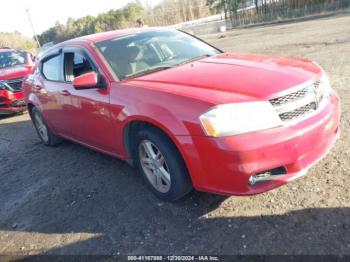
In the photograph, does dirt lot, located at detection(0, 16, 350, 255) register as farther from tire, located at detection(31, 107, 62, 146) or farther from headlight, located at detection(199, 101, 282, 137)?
tire, located at detection(31, 107, 62, 146)

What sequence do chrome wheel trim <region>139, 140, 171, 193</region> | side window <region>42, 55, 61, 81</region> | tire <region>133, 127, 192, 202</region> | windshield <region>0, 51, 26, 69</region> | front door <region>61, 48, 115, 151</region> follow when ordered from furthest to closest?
windshield <region>0, 51, 26, 69</region> < side window <region>42, 55, 61, 81</region> < front door <region>61, 48, 115, 151</region> < chrome wheel trim <region>139, 140, 171, 193</region> < tire <region>133, 127, 192, 202</region>

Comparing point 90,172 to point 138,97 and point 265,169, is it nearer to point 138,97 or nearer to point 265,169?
point 138,97

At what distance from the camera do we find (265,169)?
9.02ft

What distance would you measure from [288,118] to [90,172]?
2.80 meters

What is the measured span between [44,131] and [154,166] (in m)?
3.25

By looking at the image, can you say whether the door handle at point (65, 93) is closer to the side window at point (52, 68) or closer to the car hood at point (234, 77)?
the side window at point (52, 68)

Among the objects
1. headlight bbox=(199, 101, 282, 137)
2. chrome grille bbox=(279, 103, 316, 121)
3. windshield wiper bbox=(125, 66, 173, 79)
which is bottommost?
chrome grille bbox=(279, 103, 316, 121)

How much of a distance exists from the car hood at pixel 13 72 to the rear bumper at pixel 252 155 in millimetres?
7828

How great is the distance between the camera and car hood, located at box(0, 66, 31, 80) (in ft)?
30.4

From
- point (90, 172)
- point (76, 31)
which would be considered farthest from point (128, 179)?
point (76, 31)

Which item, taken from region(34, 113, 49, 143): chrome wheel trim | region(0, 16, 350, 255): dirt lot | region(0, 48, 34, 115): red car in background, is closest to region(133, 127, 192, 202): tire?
region(0, 16, 350, 255): dirt lot

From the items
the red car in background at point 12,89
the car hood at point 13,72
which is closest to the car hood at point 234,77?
the red car in background at point 12,89

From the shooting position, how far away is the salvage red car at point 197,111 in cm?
277

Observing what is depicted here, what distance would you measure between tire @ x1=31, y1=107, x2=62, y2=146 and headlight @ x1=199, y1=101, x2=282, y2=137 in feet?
12.4
